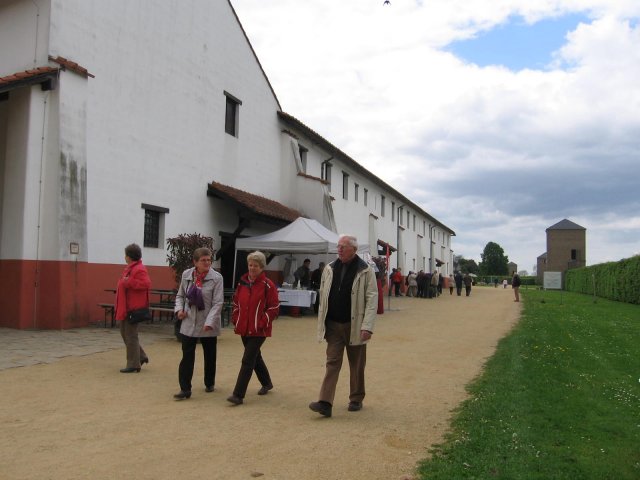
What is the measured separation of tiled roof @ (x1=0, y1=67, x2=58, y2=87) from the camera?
1110 centimetres

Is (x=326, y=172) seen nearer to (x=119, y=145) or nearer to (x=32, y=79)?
(x=119, y=145)

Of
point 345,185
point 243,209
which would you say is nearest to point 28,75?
point 243,209

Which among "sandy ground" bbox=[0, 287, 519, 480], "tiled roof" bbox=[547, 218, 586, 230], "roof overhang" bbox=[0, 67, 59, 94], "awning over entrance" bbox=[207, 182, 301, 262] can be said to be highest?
"tiled roof" bbox=[547, 218, 586, 230]

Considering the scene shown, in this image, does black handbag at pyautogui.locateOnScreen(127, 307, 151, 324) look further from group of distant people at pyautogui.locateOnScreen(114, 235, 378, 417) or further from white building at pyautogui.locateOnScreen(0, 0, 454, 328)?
white building at pyautogui.locateOnScreen(0, 0, 454, 328)

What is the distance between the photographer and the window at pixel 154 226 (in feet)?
50.0

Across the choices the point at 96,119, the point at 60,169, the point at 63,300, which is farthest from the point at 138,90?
the point at 63,300

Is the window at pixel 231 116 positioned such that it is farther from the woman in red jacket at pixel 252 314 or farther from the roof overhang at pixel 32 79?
the woman in red jacket at pixel 252 314

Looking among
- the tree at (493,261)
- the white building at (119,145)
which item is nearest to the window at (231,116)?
the white building at (119,145)

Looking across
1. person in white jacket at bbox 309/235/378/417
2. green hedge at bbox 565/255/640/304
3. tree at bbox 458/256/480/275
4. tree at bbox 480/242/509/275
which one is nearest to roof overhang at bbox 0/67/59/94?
person in white jacket at bbox 309/235/378/417

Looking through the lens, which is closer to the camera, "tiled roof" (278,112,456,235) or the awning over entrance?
the awning over entrance

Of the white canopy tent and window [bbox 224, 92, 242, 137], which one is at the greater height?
window [bbox 224, 92, 242, 137]

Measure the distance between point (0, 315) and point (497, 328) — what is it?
12.1 meters

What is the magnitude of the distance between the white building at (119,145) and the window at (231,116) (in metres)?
0.05

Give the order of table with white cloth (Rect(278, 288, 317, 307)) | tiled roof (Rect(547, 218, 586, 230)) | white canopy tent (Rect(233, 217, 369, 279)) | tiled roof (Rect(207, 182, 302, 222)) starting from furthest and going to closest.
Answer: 1. tiled roof (Rect(547, 218, 586, 230))
2. table with white cloth (Rect(278, 288, 317, 307))
3. tiled roof (Rect(207, 182, 302, 222))
4. white canopy tent (Rect(233, 217, 369, 279))
